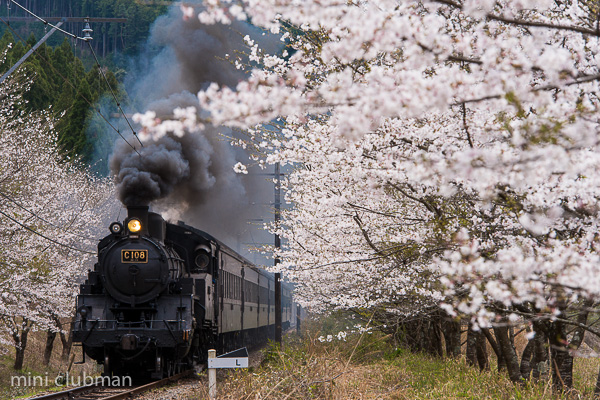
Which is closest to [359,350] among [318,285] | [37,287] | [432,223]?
[318,285]

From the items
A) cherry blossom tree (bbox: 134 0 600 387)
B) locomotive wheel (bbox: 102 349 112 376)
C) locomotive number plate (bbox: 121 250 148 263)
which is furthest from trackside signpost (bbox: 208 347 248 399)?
locomotive wheel (bbox: 102 349 112 376)

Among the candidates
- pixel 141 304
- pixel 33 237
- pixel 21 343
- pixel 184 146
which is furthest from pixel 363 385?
pixel 21 343

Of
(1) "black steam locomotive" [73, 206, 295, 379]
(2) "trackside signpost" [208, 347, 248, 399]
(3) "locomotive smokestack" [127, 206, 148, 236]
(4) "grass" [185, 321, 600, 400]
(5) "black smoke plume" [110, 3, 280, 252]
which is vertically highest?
(5) "black smoke plume" [110, 3, 280, 252]

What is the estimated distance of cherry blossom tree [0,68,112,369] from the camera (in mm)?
15570

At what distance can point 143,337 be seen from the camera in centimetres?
1158

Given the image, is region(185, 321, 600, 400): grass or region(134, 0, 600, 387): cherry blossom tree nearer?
region(134, 0, 600, 387): cherry blossom tree

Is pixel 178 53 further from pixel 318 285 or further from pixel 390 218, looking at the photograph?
pixel 390 218

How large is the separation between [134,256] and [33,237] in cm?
709

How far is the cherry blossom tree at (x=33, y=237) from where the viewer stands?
1557cm

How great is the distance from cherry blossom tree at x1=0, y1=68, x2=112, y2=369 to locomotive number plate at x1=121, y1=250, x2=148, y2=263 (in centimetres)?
227

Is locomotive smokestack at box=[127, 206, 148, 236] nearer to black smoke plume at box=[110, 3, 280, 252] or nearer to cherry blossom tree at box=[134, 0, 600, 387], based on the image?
black smoke plume at box=[110, 3, 280, 252]

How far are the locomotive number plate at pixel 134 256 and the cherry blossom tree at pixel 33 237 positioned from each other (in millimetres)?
2270

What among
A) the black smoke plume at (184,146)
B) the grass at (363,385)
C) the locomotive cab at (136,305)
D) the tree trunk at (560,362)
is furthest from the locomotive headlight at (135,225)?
the tree trunk at (560,362)

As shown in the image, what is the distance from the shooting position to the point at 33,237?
17.5 m
